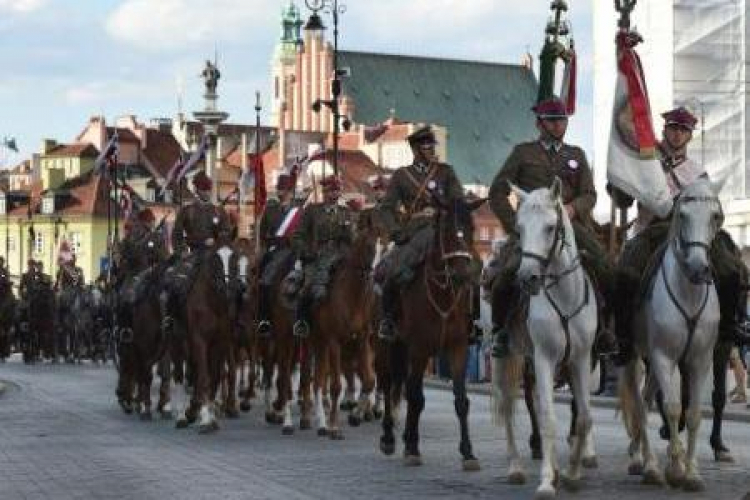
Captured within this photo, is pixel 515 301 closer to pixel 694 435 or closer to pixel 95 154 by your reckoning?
pixel 694 435

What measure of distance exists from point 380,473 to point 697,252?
3.72 metres

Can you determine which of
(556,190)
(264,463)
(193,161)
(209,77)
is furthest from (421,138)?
(209,77)

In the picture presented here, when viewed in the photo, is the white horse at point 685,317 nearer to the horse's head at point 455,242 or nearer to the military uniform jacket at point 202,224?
the horse's head at point 455,242

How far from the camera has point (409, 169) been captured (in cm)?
1839

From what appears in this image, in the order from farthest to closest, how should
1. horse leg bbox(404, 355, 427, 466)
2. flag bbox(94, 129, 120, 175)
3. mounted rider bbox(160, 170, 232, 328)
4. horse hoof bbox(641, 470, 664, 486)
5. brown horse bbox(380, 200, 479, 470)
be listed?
1. flag bbox(94, 129, 120, 175)
2. mounted rider bbox(160, 170, 232, 328)
3. horse leg bbox(404, 355, 427, 466)
4. brown horse bbox(380, 200, 479, 470)
5. horse hoof bbox(641, 470, 664, 486)

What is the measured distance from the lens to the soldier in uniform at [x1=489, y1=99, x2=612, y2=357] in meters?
15.4

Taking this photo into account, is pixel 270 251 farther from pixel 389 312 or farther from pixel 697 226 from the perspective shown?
pixel 697 226

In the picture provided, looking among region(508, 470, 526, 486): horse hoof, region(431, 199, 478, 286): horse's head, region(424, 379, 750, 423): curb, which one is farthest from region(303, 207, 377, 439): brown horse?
region(508, 470, 526, 486): horse hoof

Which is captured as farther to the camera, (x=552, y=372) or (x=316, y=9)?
(x=316, y=9)

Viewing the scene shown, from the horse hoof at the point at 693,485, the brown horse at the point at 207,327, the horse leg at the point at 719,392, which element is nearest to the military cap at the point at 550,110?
the horse leg at the point at 719,392

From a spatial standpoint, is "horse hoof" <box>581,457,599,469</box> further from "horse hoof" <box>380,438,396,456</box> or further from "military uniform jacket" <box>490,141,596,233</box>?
"horse hoof" <box>380,438,396,456</box>

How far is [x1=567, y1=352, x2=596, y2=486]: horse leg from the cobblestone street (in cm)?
20

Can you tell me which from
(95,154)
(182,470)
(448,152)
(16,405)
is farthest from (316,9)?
(448,152)

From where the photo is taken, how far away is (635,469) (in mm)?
16031
